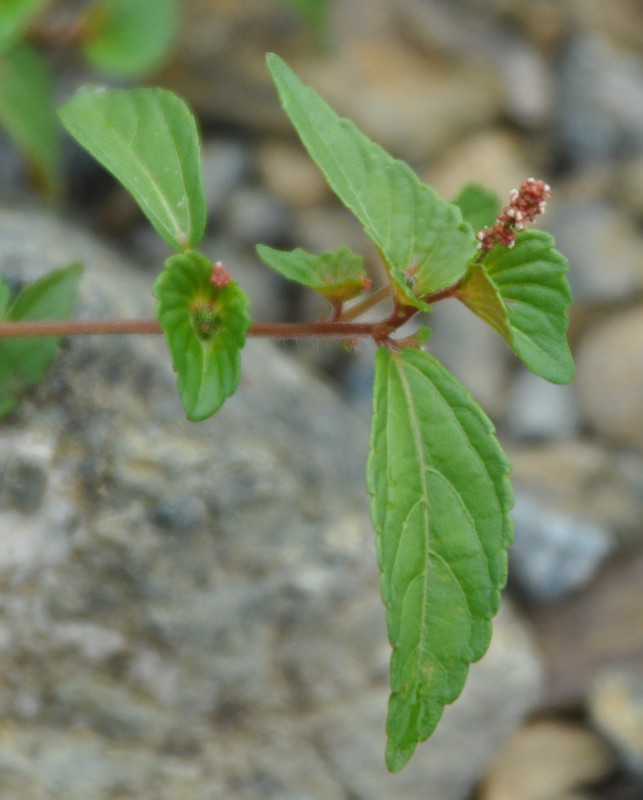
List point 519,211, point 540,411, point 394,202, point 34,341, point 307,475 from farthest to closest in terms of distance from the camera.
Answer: point 540,411 → point 307,475 → point 34,341 → point 394,202 → point 519,211

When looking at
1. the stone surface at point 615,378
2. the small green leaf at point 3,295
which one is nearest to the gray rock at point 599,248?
the stone surface at point 615,378

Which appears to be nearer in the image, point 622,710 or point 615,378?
point 622,710

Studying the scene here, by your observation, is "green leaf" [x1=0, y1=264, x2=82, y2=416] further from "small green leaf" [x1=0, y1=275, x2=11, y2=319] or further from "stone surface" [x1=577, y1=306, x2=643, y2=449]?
"stone surface" [x1=577, y1=306, x2=643, y2=449]

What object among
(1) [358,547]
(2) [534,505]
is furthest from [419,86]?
(1) [358,547]

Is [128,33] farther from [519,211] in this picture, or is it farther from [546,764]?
[546,764]

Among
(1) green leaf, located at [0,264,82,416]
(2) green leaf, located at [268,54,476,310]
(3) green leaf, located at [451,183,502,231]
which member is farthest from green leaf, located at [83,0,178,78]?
(2) green leaf, located at [268,54,476,310]

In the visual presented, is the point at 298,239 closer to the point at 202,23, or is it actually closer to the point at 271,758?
the point at 202,23

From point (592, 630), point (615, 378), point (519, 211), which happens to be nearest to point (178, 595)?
point (519, 211)

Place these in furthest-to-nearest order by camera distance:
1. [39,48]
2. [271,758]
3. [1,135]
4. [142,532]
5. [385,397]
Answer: [1,135] → [39,48] → [271,758] → [142,532] → [385,397]
